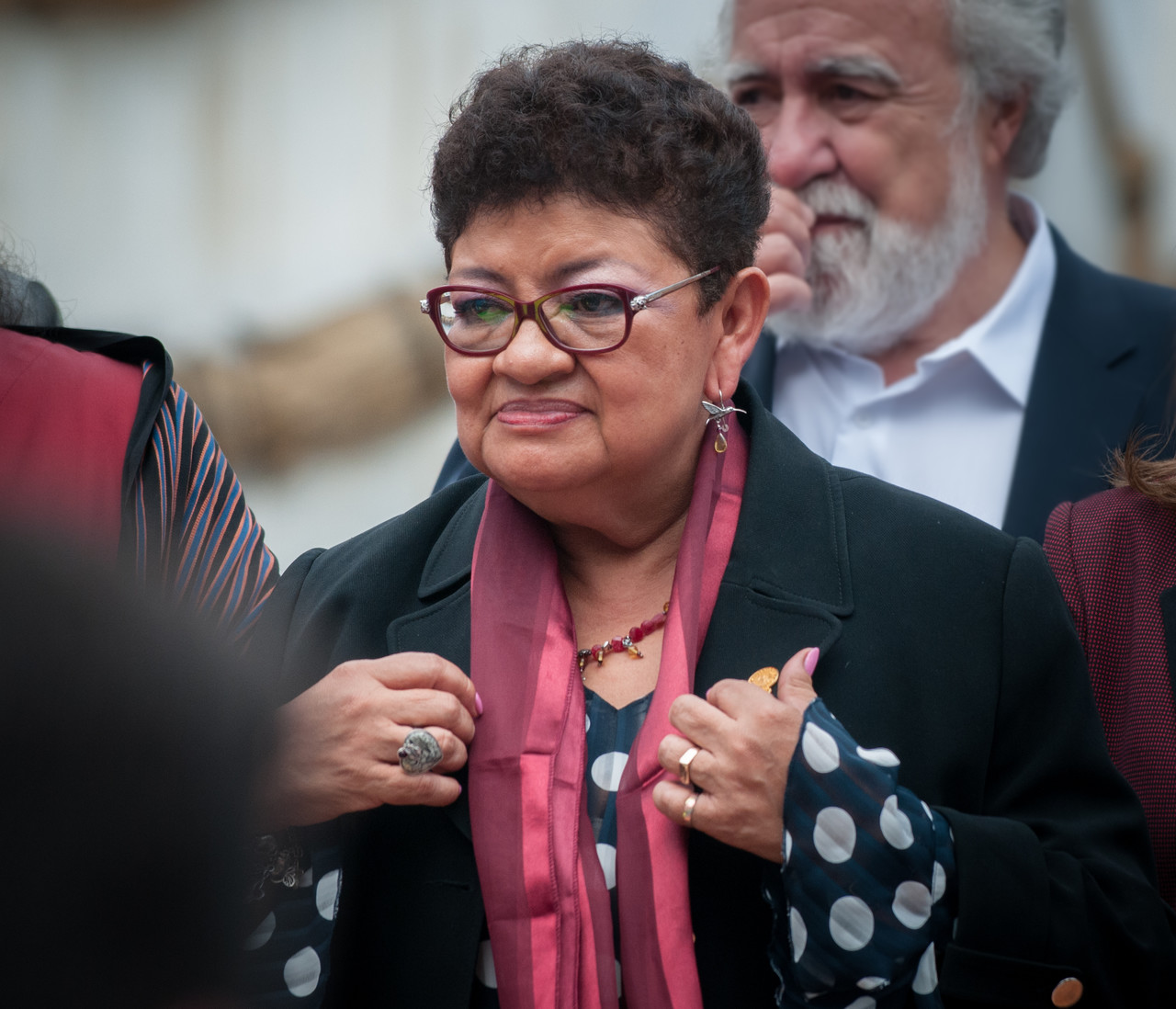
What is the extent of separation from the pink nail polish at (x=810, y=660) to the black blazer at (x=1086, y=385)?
1.16 meters

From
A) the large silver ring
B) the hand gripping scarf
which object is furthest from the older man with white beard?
the large silver ring

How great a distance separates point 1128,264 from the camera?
171 inches

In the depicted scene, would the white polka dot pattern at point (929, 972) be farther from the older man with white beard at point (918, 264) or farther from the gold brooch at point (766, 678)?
Answer: the older man with white beard at point (918, 264)

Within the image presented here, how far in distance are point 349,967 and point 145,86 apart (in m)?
3.14

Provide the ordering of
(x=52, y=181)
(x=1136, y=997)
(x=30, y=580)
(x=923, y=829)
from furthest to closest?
(x=52, y=181), (x=1136, y=997), (x=923, y=829), (x=30, y=580)

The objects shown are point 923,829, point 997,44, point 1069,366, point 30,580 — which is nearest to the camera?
point 30,580

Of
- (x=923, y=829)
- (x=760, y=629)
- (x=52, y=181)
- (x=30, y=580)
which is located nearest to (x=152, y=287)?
(x=52, y=181)

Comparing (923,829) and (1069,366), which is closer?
(923,829)

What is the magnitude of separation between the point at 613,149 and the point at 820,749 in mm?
872

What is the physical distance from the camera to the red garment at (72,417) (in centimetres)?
207

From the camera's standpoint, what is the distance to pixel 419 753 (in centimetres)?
186

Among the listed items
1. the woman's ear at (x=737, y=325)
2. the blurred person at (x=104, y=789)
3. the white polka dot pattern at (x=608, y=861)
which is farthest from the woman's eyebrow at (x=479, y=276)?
the blurred person at (x=104, y=789)

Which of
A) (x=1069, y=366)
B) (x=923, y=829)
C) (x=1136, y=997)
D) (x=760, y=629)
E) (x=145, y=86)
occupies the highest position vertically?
(x=145, y=86)

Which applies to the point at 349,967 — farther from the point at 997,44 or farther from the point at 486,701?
the point at 997,44
